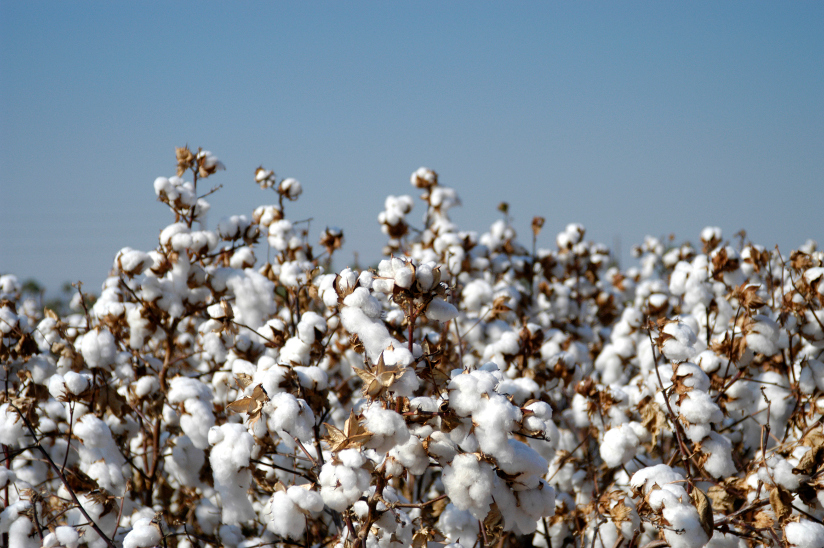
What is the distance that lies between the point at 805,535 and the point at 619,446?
699 millimetres

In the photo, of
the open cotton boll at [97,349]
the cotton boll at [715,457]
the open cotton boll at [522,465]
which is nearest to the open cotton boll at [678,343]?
the cotton boll at [715,457]

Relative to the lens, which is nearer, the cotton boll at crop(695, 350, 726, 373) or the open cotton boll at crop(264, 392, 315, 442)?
the open cotton boll at crop(264, 392, 315, 442)

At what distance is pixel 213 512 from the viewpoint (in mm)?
2783

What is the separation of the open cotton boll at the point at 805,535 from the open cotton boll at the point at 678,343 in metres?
0.54

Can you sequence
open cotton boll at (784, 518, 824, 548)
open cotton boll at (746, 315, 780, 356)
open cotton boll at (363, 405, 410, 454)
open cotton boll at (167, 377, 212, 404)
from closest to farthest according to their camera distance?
open cotton boll at (363, 405, 410, 454) < open cotton boll at (784, 518, 824, 548) < open cotton boll at (167, 377, 212, 404) < open cotton boll at (746, 315, 780, 356)

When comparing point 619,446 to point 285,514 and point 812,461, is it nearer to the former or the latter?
point 812,461

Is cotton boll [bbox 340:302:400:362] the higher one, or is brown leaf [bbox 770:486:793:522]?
cotton boll [bbox 340:302:400:362]

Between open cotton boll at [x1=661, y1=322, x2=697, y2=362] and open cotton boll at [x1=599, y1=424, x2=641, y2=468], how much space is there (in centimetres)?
39

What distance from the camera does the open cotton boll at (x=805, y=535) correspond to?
5.30ft

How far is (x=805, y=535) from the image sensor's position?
1.62 m

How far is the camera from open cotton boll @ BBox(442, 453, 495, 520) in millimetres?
1341

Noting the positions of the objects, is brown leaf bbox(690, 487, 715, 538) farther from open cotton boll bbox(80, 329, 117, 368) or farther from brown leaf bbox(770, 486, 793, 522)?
open cotton boll bbox(80, 329, 117, 368)

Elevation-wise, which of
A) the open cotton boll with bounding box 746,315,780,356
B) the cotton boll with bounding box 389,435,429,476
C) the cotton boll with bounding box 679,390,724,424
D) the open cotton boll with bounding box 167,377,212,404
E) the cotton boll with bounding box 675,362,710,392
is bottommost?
the cotton boll with bounding box 389,435,429,476

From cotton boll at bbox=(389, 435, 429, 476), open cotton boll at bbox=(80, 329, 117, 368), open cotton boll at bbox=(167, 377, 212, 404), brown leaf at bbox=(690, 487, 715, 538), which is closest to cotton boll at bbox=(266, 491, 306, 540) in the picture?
cotton boll at bbox=(389, 435, 429, 476)
